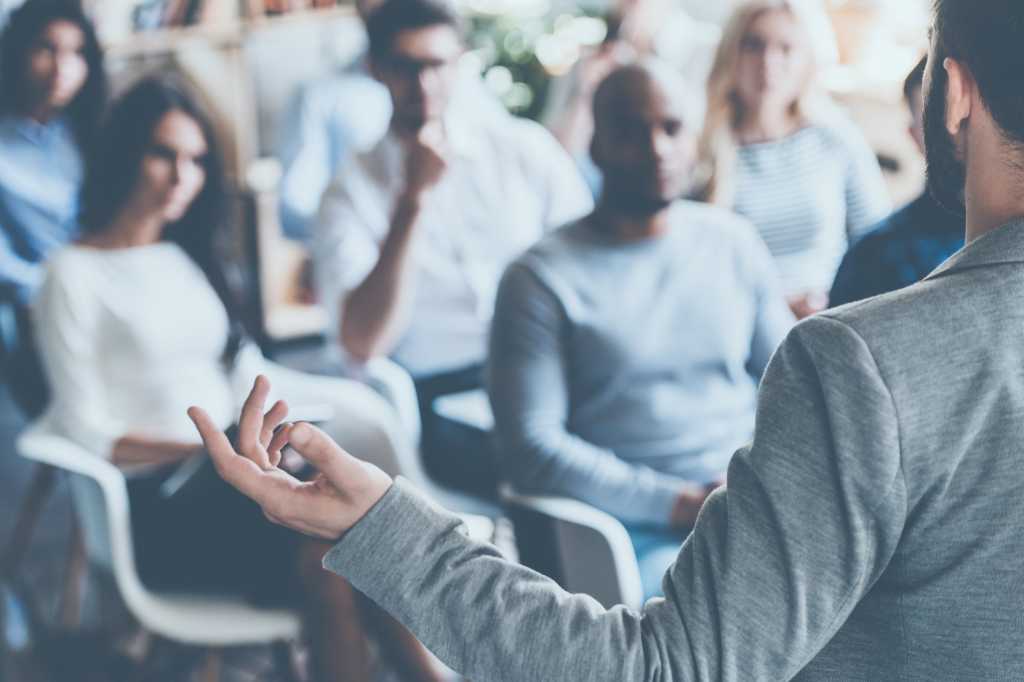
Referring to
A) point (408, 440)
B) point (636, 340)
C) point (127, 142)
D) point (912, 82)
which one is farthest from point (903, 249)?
point (127, 142)

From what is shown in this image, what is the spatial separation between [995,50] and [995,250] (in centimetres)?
12

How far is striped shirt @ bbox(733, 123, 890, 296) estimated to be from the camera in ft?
8.77

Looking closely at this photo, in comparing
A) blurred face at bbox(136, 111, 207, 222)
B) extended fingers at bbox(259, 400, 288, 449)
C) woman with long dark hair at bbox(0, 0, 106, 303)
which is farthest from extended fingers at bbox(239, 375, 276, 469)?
woman with long dark hair at bbox(0, 0, 106, 303)

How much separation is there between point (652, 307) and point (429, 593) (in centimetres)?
133

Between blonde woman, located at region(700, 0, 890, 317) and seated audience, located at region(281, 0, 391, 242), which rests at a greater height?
blonde woman, located at region(700, 0, 890, 317)

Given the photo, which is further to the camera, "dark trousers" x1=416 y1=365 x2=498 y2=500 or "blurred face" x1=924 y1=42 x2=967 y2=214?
"dark trousers" x1=416 y1=365 x2=498 y2=500

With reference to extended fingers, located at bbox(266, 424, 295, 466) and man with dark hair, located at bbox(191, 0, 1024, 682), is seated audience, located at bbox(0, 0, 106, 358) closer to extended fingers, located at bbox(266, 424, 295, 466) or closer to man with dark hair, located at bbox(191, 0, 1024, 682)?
extended fingers, located at bbox(266, 424, 295, 466)

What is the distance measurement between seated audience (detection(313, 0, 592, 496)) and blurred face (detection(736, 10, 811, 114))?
1.60 feet

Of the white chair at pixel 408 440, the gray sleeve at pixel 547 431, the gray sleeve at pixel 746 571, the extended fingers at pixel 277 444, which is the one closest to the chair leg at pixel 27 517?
the white chair at pixel 408 440

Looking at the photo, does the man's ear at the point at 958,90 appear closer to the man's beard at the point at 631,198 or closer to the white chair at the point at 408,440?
the man's beard at the point at 631,198

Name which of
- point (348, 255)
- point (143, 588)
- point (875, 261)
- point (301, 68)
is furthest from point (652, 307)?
point (301, 68)

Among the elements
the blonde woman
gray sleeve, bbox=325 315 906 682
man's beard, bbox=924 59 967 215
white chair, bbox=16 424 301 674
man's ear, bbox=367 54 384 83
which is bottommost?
white chair, bbox=16 424 301 674

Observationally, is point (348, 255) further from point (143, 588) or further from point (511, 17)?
point (511, 17)

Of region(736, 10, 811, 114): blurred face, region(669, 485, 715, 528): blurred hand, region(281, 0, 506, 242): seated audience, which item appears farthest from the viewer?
region(281, 0, 506, 242): seated audience
